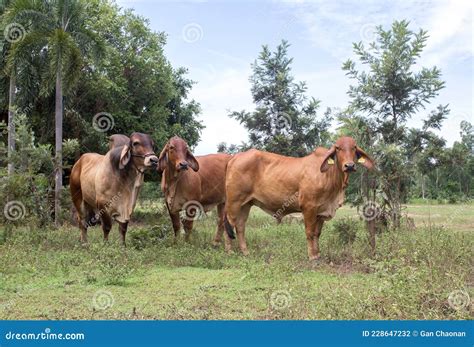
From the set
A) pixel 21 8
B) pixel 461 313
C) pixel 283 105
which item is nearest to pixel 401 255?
pixel 461 313

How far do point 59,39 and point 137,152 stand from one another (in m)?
10.2

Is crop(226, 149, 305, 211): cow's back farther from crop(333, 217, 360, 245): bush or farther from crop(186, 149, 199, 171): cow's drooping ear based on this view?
crop(333, 217, 360, 245): bush

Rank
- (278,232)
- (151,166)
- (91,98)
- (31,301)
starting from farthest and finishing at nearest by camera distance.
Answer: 1. (91,98)
2. (278,232)
3. (151,166)
4. (31,301)

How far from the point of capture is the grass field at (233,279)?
5.45m

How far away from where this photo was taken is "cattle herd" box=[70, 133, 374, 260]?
8.87 metres

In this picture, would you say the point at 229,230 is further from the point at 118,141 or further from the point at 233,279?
the point at 118,141

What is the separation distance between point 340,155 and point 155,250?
3.71m

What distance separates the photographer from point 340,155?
862cm

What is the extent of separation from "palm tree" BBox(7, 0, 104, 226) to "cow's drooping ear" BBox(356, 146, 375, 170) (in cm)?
1169

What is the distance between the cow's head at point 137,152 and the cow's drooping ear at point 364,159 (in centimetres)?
356

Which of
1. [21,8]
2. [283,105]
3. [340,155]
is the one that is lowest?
[340,155]

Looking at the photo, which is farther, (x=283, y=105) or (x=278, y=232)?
(x=283, y=105)

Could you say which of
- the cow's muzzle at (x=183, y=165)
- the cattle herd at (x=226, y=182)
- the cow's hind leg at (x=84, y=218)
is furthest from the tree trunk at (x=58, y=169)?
the cow's muzzle at (x=183, y=165)

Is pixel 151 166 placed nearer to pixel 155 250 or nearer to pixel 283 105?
pixel 155 250
